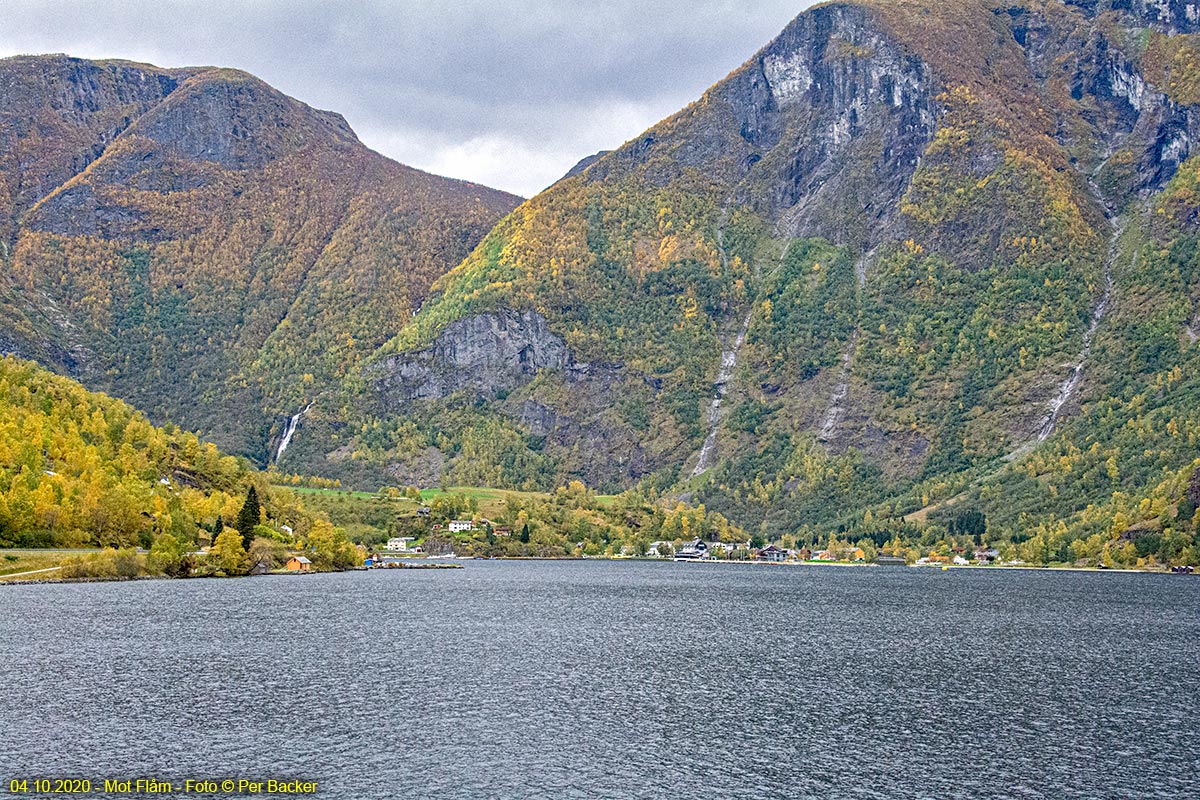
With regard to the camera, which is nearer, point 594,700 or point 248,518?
point 594,700

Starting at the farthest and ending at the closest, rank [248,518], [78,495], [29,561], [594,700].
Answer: [248,518], [78,495], [29,561], [594,700]

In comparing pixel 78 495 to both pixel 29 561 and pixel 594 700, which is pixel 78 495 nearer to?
pixel 29 561

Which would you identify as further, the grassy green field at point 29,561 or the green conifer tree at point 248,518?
the green conifer tree at point 248,518

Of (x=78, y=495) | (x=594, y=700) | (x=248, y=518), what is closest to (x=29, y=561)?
(x=78, y=495)

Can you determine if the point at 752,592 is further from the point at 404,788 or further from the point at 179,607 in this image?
the point at 404,788

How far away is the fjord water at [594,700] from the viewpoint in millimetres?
54969

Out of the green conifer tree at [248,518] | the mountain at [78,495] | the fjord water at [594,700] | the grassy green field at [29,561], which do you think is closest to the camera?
the fjord water at [594,700]

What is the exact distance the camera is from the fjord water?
54969 millimetres

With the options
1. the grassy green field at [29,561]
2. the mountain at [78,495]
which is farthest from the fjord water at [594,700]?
the mountain at [78,495]

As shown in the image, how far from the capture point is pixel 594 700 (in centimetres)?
7419

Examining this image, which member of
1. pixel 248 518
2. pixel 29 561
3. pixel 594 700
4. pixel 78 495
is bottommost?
pixel 594 700

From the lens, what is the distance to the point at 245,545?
191m

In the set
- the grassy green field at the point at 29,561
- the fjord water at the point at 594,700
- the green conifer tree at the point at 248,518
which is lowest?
the fjord water at the point at 594,700

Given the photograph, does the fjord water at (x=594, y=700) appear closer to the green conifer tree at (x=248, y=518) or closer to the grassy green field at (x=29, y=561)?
the grassy green field at (x=29, y=561)
